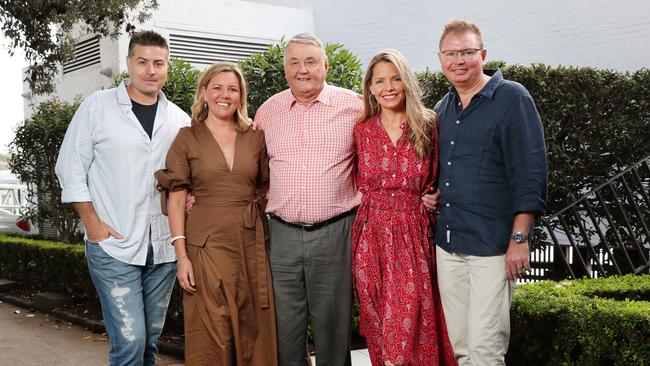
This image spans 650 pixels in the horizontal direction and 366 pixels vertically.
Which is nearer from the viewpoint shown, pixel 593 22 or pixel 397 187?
pixel 397 187

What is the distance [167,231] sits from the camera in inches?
148

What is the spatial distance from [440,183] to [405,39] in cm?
962

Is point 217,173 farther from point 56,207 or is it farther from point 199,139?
point 56,207

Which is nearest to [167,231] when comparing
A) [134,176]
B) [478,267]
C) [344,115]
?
[134,176]

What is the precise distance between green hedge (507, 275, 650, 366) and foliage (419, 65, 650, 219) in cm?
273

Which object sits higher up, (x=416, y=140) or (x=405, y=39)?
(x=405, y=39)

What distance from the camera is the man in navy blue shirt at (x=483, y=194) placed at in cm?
313

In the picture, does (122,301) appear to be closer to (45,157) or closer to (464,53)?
(464,53)

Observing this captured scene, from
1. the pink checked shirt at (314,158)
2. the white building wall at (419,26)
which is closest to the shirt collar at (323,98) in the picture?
the pink checked shirt at (314,158)

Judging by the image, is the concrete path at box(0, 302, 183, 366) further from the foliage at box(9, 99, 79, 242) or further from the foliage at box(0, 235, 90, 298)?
the foliage at box(9, 99, 79, 242)

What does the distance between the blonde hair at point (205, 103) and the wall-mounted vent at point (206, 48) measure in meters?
9.19

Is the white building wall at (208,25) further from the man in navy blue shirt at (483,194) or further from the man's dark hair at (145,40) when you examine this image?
the man in navy blue shirt at (483,194)

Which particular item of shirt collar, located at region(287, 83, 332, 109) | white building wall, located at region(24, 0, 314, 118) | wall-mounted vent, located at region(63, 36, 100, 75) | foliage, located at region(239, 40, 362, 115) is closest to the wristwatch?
shirt collar, located at region(287, 83, 332, 109)

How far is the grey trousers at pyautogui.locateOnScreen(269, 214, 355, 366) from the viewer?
3693 mm
